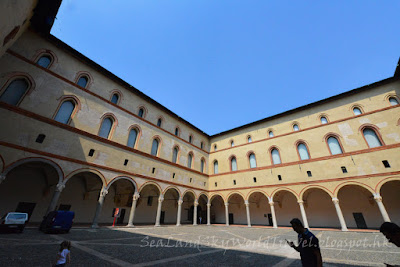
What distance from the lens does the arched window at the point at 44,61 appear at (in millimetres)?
12958

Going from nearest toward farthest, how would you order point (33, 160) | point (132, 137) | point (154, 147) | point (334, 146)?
point (33, 160) < point (334, 146) < point (132, 137) < point (154, 147)

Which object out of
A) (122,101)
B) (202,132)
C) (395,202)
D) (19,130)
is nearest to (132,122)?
(122,101)

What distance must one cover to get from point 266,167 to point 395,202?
11.1 meters

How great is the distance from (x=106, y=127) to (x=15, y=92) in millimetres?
6121

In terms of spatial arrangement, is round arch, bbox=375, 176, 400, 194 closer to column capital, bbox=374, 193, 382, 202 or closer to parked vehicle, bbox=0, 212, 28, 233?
column capital, bbox=374, 193, 382, 202

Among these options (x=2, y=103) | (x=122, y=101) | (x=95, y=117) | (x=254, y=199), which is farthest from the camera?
(x=254, y=199)

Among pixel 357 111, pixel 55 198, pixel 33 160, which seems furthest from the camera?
pixel 357 111

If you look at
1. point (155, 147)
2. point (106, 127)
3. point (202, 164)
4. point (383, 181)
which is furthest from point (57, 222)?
point (383, 181)

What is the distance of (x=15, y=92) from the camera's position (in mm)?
11258

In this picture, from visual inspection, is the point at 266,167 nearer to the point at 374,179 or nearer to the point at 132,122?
the point at 374,179

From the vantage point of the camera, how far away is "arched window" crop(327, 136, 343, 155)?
16.5 m

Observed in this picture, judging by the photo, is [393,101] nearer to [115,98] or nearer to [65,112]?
[115,98]

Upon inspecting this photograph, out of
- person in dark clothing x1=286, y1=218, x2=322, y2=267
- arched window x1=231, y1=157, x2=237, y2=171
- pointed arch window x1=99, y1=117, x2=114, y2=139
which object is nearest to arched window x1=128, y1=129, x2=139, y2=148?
pointed arch window x1=99, y1=117, x2=114, y2=139

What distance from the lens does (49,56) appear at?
13562 millimetres
